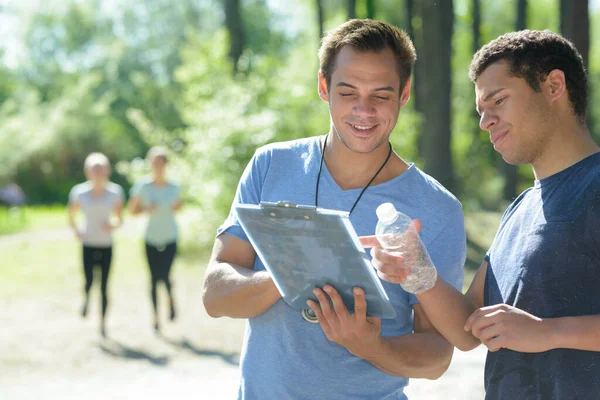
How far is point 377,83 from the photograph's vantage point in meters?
2.41

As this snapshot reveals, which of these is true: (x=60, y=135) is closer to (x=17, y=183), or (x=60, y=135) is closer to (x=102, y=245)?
(x=17, y=183)

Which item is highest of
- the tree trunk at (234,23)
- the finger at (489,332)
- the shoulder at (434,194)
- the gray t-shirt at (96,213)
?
the tree trunk at (234,23)

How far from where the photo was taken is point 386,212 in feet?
6.20

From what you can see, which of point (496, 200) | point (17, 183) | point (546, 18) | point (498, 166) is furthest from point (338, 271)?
point (546, 18)

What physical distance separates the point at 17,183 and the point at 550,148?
30.8 m

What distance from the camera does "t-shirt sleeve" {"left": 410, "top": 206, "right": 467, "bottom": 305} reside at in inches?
90.9

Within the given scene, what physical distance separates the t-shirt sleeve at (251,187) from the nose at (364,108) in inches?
13.5

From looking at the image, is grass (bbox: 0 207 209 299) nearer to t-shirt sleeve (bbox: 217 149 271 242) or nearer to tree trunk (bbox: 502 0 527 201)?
tree trunk (bbox: 502 0 527 201)

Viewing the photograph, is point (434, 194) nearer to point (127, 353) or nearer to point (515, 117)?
point (515, 117)

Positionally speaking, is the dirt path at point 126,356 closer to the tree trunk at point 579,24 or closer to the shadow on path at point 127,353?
the shadow on path at point 127,353

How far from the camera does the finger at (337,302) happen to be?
2.04 metres

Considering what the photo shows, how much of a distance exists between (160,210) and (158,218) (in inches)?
4.8

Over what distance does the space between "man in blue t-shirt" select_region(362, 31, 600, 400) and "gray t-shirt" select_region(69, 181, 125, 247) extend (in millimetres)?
7865

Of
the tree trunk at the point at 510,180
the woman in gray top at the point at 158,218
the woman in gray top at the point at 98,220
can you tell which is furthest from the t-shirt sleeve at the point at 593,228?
the tree trunk at the point at 510,180
